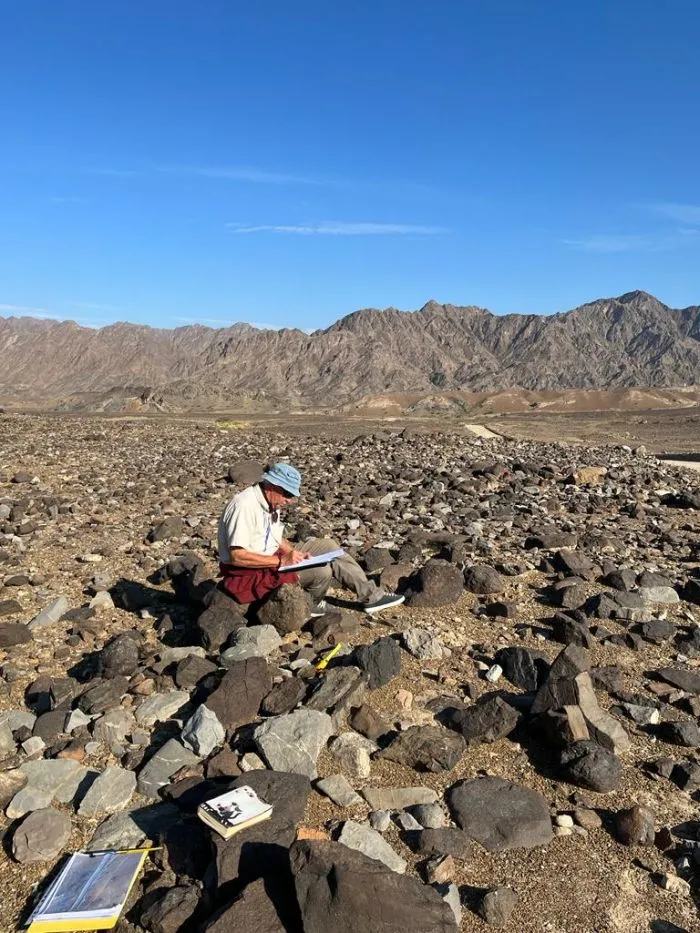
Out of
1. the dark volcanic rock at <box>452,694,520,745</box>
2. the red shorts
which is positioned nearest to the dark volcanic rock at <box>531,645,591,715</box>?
the dark volcanic rock at <box>452,694,520,745</box>

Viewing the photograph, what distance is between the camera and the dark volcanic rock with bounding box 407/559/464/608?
660 cm

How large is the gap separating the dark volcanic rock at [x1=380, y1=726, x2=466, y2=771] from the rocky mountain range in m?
123

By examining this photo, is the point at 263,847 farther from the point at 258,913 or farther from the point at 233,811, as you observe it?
the point at 258,913

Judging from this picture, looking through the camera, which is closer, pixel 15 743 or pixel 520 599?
pixel 15 743

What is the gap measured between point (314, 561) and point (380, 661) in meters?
1.28

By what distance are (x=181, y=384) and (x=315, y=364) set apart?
57051mm

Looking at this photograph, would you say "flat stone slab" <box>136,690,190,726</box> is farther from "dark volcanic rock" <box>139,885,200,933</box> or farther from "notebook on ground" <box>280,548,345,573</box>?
"dark volcanic rock" <box>139,885,200,933</box>

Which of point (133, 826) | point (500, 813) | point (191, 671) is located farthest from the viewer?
point (191, 671)

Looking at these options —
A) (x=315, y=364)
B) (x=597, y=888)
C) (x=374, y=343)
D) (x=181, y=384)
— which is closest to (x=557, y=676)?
(x=597, y=888)

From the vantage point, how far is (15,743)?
4387 millimetres

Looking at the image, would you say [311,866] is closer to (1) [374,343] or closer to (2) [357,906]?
(2) [357,906]

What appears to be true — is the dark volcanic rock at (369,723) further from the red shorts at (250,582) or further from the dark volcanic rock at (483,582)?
the dark volcanic rock at (483,582)

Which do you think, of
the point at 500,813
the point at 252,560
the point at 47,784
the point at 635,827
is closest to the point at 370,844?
the point at 500,813

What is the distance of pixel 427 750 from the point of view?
4.15 meters
